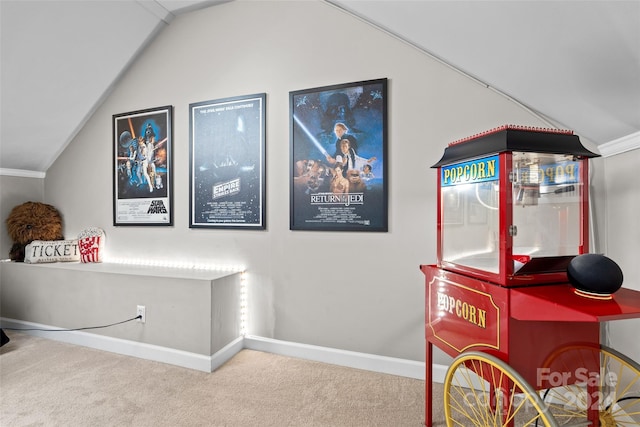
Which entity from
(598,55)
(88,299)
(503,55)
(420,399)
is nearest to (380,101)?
(503,55)

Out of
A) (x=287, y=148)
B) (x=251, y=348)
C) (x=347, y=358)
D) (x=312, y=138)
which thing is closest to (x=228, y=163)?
(x=287, y=148)

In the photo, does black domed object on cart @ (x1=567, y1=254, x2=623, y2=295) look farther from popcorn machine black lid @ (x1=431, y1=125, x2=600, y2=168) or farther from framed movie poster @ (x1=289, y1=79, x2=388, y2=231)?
framed movie poster @ (x1=289, y1=79, x2=388, y2=231)

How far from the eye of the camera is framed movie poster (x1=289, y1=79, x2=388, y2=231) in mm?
2057

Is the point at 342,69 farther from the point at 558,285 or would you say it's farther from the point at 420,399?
the point at 420,399

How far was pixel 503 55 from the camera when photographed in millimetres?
1454

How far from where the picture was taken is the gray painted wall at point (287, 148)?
6.46 ft

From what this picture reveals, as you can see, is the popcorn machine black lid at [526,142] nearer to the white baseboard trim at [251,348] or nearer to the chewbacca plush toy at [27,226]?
the white baseboard trim at [251,348]

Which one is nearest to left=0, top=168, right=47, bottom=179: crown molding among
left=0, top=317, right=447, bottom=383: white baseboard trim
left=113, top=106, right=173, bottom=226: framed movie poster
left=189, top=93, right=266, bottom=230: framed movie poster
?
left=113, top=106, right=173, bottom=226: framed movie poster

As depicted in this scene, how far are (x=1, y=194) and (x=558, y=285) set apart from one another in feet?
14.1

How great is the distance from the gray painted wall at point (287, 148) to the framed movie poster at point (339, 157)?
0.24ft

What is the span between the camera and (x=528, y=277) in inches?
44.2

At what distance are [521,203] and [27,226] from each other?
3857mm

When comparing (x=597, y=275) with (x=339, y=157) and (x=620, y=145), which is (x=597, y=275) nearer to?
(x=620, y=145)

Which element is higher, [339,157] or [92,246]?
[339,157]
